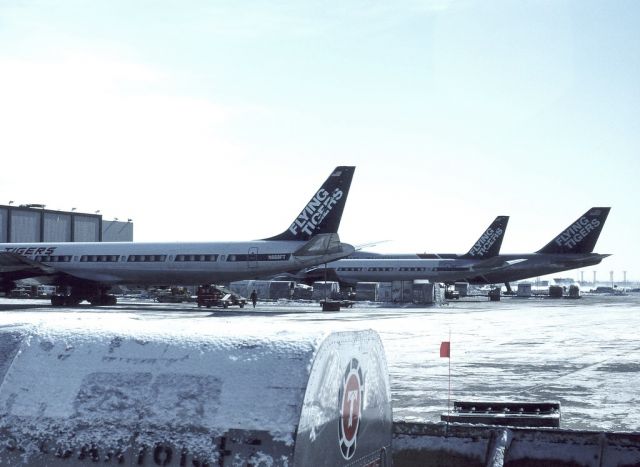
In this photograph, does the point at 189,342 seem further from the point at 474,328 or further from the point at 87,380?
the point at 474,328

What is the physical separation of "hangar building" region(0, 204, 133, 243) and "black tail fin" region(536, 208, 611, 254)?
149 feet

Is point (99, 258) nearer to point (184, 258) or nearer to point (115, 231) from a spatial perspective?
point (184, 258)

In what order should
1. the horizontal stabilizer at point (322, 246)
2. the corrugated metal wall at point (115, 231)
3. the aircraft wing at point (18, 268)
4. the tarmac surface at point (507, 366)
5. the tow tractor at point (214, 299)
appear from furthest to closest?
1. the corrugated metal wall at point (115, 231)
2. the tow tractor at point (214, 299)
3. the aircraft wing at point (18, 268)
4. the horizontal stabilizer at point (322, 246)
5. the tarmac surface at point (507, 366)

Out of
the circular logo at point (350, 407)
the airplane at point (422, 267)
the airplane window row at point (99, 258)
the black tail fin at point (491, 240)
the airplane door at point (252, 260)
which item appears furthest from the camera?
the black tail fin at point (491, 240)

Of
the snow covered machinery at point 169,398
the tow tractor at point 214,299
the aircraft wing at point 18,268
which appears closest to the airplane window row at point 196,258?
the aircraft wing at point 18,268

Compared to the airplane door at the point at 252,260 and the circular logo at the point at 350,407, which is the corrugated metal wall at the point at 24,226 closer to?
the airplane door at the point at 252,260

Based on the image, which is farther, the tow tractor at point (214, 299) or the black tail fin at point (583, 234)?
the black tail fin at point (583, 234)

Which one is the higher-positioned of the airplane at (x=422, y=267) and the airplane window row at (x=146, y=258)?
the airplane at (x=422, y=267)

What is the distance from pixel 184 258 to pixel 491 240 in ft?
140

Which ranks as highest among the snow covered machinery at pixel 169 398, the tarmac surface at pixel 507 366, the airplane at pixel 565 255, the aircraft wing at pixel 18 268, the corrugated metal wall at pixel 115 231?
the corrugated metal wall at pixel 115 231

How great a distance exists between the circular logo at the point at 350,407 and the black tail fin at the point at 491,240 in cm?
7605

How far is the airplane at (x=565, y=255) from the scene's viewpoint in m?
77.4

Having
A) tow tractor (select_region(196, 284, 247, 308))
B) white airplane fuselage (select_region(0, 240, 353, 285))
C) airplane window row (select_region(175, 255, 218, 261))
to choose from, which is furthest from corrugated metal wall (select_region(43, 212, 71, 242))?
airplane window row (select_region(175, 255, 218, 261))

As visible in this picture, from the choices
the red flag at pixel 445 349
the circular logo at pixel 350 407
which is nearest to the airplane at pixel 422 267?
the red flag at pixel 445 349
